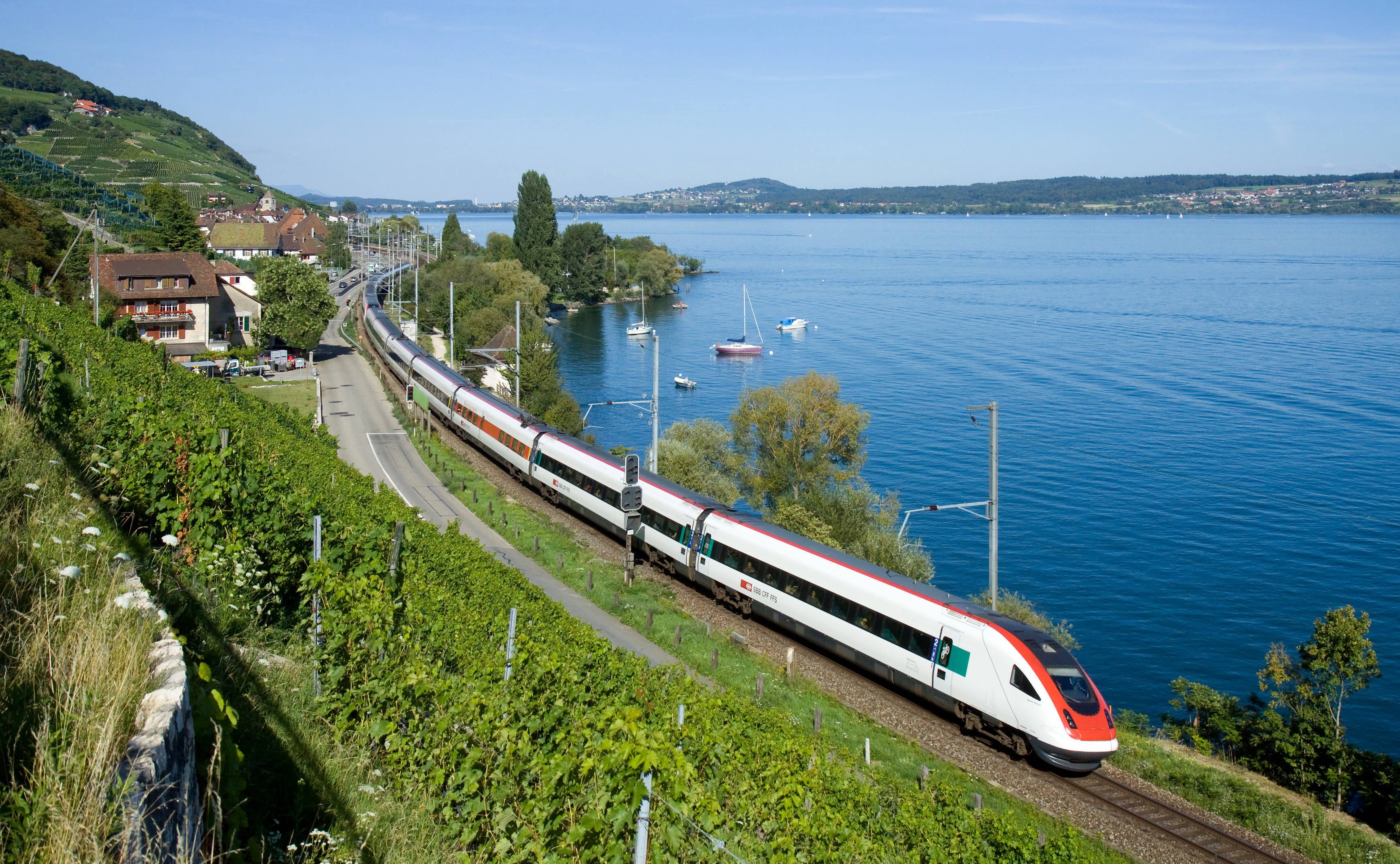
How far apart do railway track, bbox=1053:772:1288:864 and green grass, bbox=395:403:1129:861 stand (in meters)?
1.37

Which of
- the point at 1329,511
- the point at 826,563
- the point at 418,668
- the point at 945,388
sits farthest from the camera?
the point at 945,388

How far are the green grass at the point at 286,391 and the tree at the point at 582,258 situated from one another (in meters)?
73.6

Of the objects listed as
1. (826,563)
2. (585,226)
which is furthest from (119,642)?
(585,226)

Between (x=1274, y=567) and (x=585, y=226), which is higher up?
(x=585, y=226)

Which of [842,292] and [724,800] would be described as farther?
[842,292]

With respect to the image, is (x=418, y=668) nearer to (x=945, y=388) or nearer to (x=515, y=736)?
(x=515, y=736)

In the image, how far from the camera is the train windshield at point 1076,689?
15609mm

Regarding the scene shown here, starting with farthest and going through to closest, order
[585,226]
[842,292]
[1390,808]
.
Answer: [842,292]
[585,226]
[1390,808]

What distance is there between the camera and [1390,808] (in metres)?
18.0

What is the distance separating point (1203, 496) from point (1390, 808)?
3362 cm

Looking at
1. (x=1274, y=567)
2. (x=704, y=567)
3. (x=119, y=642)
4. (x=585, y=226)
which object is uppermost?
(x=585, y=226)

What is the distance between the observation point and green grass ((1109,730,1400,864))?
15.1m

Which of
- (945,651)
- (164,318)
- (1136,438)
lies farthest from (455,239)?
(945,651)

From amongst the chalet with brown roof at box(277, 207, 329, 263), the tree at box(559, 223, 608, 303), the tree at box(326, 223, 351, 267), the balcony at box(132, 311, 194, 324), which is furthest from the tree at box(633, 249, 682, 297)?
the balcony at box(132, 311, 194, 324)
